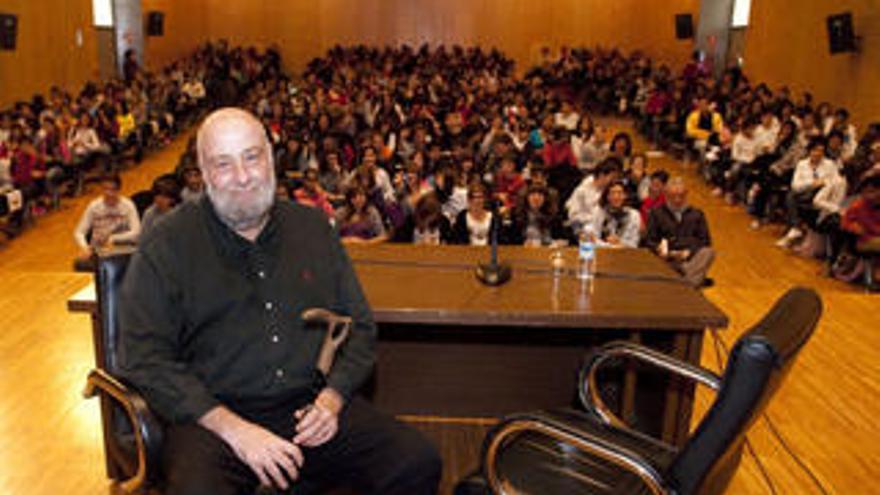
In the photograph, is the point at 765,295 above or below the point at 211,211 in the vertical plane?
below

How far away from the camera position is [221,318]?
2.01m

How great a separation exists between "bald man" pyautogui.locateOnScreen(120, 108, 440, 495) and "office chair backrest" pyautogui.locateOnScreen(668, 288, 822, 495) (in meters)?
0.73

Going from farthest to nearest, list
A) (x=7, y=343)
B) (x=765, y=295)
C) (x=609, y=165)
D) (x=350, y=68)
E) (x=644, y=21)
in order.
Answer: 1. (x=644, y=21)
2. (x=350, y=68)
3. (x=609, y=165)
4. (x=765, y=295)
5. (x=7, y=343)

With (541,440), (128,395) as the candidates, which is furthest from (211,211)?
(541,440)

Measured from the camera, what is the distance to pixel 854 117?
974 centimetres

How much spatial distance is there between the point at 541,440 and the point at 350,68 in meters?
14.7

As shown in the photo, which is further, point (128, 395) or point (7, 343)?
point (7, 343)

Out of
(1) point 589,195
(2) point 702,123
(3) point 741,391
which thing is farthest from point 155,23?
(3) point 741,391

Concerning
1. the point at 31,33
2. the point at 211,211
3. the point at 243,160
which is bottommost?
the point at 211,211

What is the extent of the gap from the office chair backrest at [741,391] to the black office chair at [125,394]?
96cm

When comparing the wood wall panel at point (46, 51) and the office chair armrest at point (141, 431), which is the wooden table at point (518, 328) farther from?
the wood wall panel at point (46, 51)

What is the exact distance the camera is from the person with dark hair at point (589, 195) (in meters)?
5.57

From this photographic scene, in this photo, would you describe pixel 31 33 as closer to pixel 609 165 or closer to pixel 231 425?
pixel 609 165

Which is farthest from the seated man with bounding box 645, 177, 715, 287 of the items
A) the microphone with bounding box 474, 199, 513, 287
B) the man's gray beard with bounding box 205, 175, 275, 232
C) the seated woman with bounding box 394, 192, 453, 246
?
the man's gray beard with bounding box 205, 175, 275, 232
